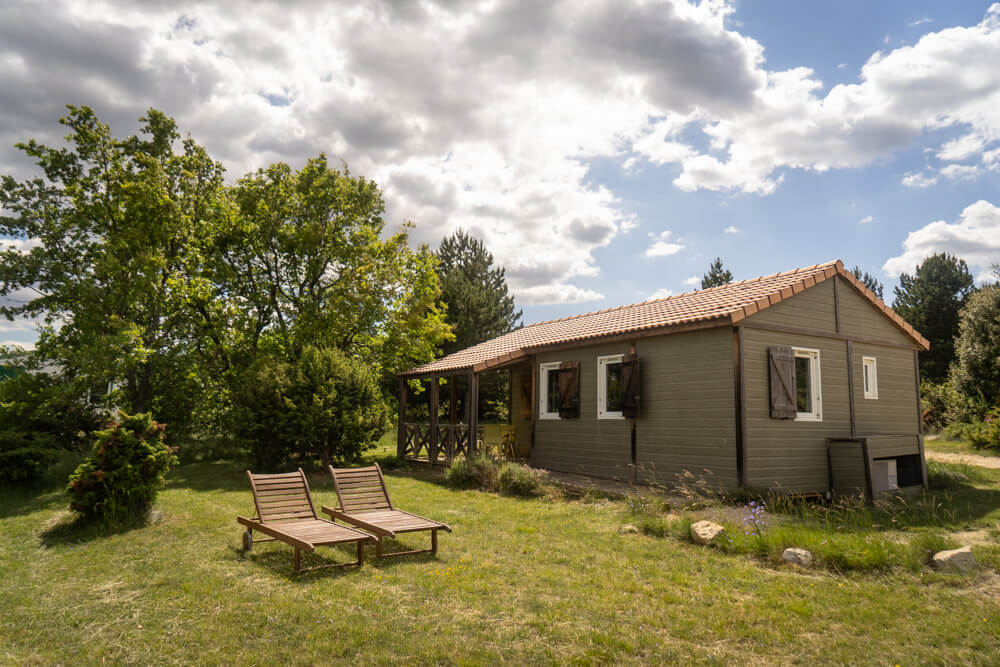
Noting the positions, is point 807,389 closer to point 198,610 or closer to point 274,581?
point 274,581

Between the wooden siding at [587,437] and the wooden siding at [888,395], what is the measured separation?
4.55 meters

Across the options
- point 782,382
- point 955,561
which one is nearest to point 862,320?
point 782,382

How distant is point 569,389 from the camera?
1307 centimetres

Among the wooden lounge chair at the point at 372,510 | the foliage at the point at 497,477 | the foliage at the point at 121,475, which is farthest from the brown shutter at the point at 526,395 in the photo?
the foliage at the point at 121,475

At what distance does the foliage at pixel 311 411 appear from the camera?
13.3 metres

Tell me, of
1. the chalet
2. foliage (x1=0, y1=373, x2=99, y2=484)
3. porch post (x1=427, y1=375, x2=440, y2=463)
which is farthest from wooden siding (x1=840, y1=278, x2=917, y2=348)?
foliage (x1=0, y1=373, x2=99, y2=484)

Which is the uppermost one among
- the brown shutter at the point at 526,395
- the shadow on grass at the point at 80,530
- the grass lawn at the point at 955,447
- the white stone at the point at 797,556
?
the brown shutter at the point at 526,395

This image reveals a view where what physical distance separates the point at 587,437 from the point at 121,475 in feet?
27.0

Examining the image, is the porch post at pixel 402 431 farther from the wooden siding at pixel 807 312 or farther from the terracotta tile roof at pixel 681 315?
the wooden siding at pixel 807 312

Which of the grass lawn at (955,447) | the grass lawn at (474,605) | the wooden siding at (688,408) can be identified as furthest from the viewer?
the grass lawn at (955,447)

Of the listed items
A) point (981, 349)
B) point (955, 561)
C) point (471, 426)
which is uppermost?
point (981, 349)

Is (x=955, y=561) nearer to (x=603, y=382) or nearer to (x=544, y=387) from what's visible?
(x=603, y=382)

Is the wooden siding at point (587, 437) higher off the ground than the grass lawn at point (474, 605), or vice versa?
the wooden siding at point (587, 437)

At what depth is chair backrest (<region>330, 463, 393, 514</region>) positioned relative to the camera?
25.0 feet
